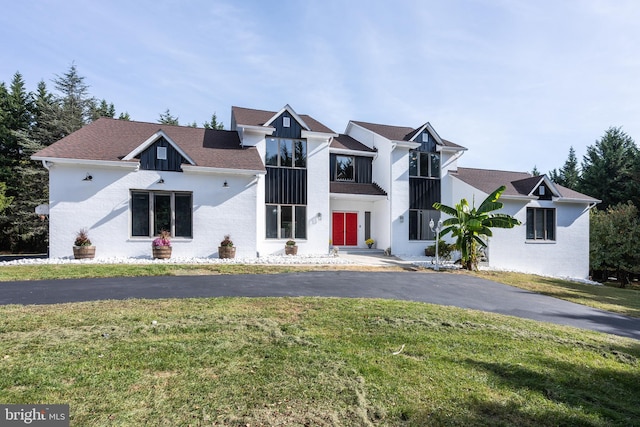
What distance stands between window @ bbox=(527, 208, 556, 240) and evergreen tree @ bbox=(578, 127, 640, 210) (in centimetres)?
1669

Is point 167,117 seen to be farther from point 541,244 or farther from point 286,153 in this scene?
point 541,244

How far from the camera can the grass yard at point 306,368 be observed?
2.98 m

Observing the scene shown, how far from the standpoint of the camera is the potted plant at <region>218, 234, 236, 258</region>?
14.5 metres

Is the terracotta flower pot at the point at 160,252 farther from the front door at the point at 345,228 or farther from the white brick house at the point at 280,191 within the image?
the front door at the point at 345,228

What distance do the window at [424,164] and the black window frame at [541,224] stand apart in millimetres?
6023

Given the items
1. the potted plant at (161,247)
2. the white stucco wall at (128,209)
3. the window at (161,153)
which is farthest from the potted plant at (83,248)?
the window at (161,153)

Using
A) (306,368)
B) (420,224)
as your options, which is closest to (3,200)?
(306,368)

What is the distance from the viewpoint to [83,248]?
1299 centimetres

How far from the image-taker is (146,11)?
→ 10.7 meters

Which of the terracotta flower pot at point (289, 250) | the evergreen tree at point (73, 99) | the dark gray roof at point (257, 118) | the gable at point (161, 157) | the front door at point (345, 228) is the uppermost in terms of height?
the evergreen tree at point (73, 99)

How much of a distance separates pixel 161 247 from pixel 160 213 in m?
1.78

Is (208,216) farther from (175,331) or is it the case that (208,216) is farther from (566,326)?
(566,326)

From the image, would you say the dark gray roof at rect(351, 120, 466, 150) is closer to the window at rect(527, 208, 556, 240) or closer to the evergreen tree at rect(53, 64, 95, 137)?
the window at rect(527, 208, 556, 240)

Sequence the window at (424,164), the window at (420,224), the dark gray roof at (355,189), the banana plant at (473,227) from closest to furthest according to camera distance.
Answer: the banana plant at (473,227) < the dark gray roof at (355,189) < the window at (420,224) < the window at (424,164)
